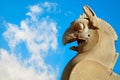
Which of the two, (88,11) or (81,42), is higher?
(88,11)

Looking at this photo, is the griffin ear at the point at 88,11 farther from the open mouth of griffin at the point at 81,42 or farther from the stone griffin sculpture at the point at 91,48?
the open mouth of griffin at the point at 81,42

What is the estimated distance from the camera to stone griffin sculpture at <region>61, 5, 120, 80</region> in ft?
25.8

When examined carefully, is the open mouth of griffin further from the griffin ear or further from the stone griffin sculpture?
the griffin ear

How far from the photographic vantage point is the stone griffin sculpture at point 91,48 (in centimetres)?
786

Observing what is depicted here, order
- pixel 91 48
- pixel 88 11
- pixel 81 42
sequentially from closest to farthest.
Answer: pixel 91 48, pixel 81 42, pixel 88 11

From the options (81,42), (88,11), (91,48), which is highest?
(88,11)

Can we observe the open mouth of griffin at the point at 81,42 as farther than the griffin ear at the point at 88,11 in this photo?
No

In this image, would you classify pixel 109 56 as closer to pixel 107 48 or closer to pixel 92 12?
pixel 107 48

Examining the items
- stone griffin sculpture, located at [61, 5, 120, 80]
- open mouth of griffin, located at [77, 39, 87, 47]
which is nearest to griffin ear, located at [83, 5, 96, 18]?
stone griffin sculpture, located at [61, 5, 120, 80]

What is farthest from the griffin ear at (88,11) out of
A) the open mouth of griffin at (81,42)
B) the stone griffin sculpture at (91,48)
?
the open mouth of griffin at (81,42)

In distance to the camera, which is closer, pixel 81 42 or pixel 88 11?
pixel 81 42

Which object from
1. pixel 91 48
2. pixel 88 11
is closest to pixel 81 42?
pixel 91 48

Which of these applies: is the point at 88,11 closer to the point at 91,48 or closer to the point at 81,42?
the point at 81,42

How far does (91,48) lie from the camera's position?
823cm
